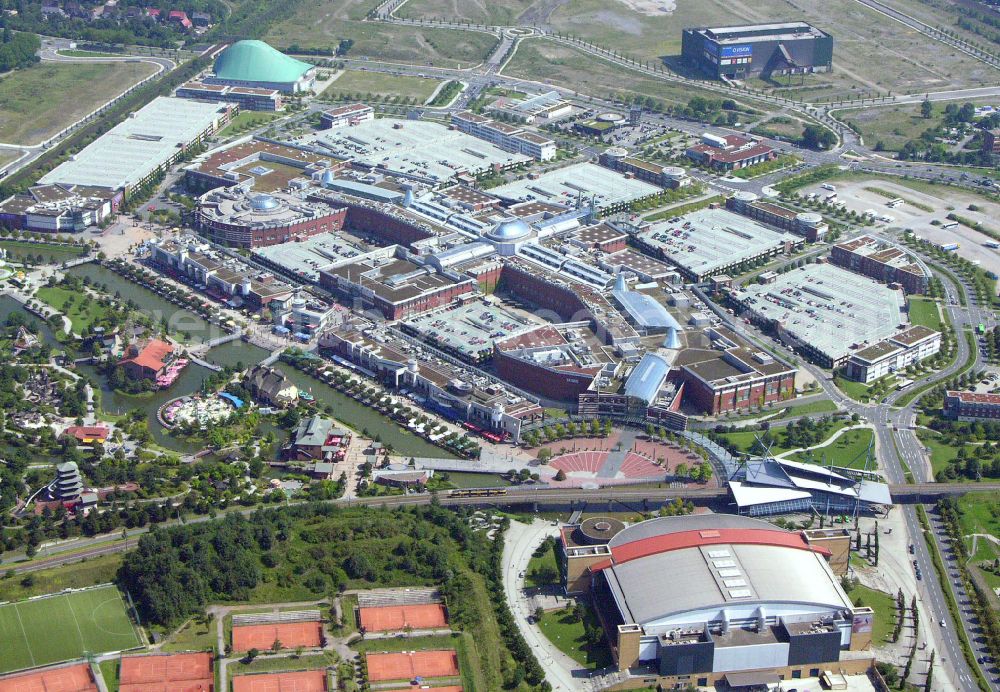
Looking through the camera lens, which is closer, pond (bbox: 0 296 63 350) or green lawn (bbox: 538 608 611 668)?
green lawn (bbox: 538 608 611 668)

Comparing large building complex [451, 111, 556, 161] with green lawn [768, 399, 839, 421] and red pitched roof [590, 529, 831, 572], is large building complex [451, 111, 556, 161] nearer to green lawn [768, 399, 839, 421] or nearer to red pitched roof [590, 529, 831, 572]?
green lawn [768, 399, 839, 421]

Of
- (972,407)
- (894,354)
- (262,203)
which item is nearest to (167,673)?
(972,407)

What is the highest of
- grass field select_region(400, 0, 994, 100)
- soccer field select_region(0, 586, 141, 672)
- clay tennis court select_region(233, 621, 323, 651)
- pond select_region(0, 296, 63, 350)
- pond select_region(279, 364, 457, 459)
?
grass field select_region(400, 0, 994, 100)

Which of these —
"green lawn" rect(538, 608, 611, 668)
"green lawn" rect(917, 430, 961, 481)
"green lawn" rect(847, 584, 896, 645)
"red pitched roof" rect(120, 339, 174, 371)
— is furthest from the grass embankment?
"red pitched roof" rect(120, 339, 174, 371)

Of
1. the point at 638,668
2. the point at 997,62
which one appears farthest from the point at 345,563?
the point at 997,62

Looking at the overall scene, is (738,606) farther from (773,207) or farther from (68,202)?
(68,202)

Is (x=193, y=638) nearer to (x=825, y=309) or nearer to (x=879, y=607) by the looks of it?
(x=879, y=607)
